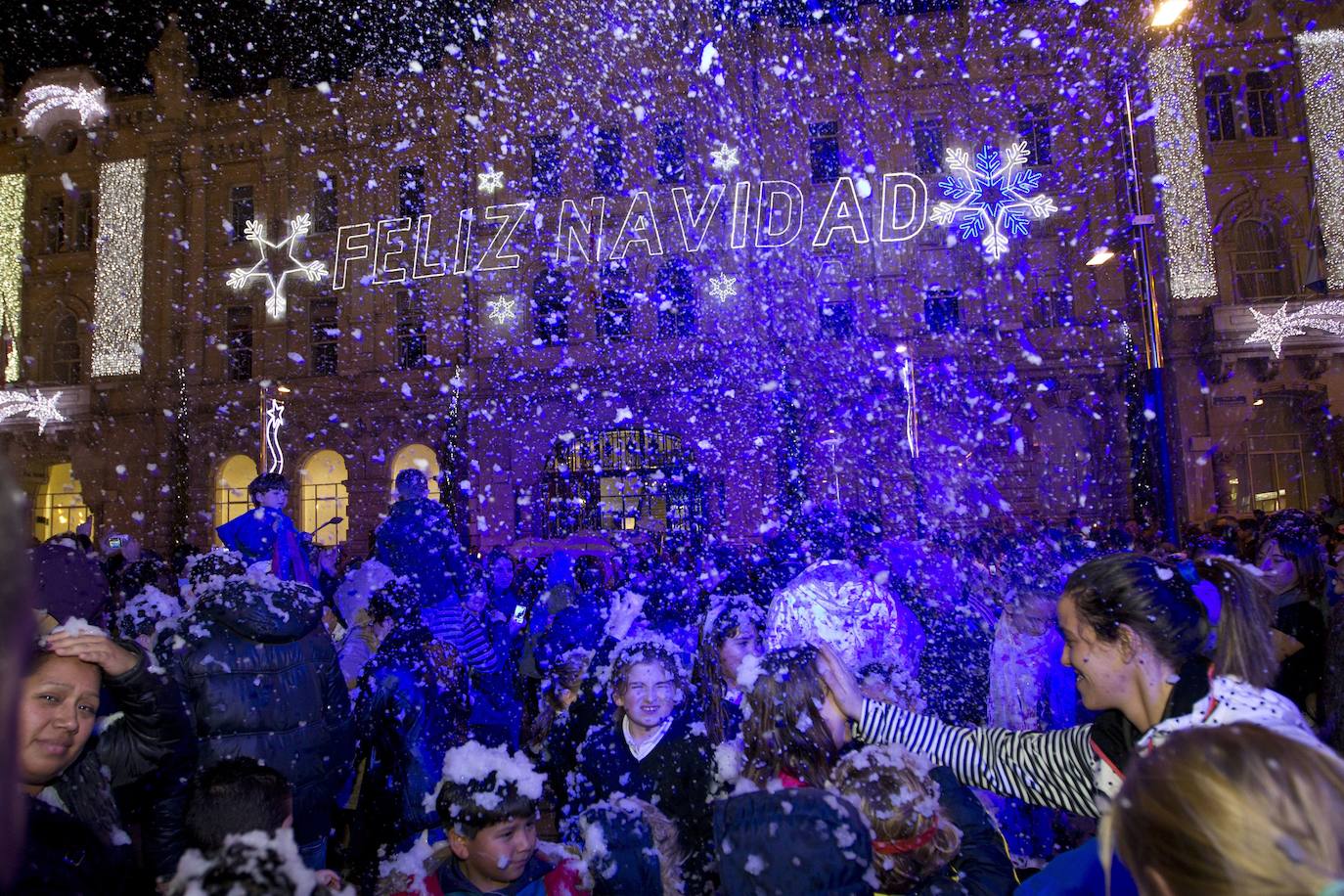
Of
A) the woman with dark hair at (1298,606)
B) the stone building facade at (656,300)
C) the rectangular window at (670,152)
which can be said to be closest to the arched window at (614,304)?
the stone building facade at (656,300)

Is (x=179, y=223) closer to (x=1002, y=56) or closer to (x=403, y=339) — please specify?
(x=403, y=339)

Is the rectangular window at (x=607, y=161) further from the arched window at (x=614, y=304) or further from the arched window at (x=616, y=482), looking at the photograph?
the arched window at (x=616, y=482)

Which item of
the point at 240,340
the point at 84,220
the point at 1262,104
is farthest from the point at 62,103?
the point at 1262,104

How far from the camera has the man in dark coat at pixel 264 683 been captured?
Answer: 335 centimetres

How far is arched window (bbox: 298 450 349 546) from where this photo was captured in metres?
22.4

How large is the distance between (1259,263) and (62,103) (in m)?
32.2

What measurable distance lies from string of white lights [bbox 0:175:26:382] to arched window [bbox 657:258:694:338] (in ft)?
62.4

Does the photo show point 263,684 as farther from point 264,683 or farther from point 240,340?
point 240,340

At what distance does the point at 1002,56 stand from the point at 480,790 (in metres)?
22.2

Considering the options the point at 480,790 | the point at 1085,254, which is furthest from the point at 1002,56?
the point at 480,790

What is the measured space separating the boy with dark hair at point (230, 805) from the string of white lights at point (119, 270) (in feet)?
81.5

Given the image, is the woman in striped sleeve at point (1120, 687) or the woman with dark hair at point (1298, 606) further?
the woman with dark hair at point (1298, 606)

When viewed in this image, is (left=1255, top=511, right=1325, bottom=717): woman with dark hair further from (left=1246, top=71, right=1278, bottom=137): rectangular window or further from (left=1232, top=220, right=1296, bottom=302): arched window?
(left=1246, top=71, right=1278, bottom=137): rectangular window

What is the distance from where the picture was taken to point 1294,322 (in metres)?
17.8
